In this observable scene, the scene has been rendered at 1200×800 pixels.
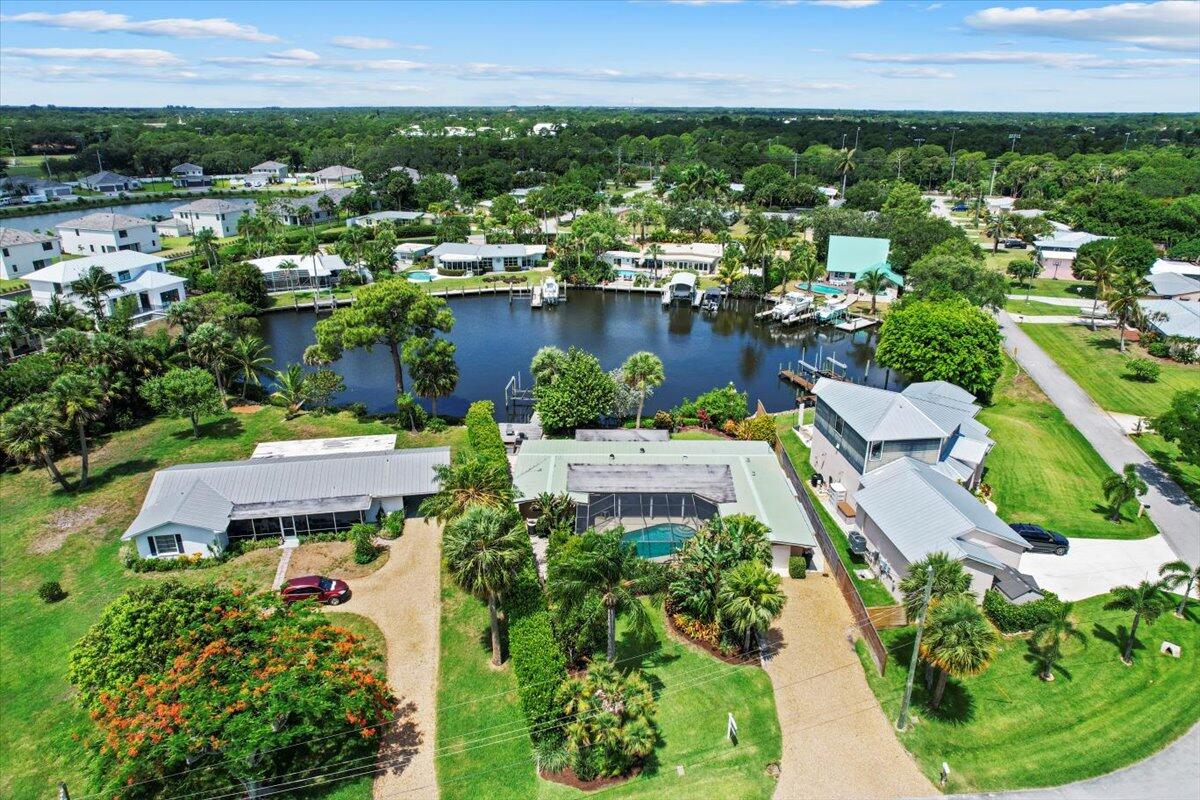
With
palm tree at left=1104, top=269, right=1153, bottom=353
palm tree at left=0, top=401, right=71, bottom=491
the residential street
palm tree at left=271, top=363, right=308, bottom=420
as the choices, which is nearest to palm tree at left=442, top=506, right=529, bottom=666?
palm tree at left=0, top=401, right=71, bottom=491

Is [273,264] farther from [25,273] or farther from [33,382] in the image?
[33,382]

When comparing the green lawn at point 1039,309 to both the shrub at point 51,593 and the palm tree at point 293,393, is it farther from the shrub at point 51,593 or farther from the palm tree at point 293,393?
the shrub at point 51,593

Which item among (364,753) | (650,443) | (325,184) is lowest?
(364,753)

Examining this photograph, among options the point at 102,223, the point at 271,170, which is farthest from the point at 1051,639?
the point at 271,170

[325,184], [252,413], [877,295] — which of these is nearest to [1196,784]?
[252,413]

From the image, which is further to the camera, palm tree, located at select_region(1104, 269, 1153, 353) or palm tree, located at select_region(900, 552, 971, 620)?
palm tree, located at select_region(1104, 269, 1153, 353)

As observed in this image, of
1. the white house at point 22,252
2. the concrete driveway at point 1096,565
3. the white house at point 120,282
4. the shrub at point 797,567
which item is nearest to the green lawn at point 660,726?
the shrub at point 797,567

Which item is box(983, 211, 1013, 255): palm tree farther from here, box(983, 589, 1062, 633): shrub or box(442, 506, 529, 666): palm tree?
box(442, 506, 529, 666): palm tree
